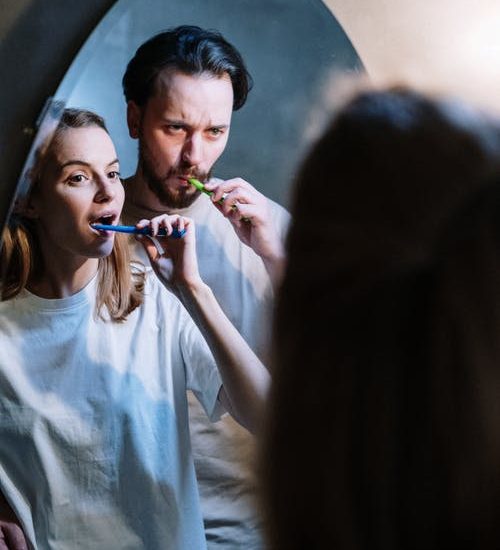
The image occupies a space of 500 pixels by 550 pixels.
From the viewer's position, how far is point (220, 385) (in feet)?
3.09

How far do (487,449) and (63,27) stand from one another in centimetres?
78

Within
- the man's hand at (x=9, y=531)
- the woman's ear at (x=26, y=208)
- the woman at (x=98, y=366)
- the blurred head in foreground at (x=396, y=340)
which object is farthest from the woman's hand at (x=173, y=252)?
the blurred head in foreground at (x=396, y=340)

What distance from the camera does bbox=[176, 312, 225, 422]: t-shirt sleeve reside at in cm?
94

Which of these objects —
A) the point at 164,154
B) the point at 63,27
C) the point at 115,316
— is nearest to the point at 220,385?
the point at 115,316

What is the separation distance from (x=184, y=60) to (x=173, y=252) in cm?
21

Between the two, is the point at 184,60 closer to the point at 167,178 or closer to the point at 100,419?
the point at 167,178

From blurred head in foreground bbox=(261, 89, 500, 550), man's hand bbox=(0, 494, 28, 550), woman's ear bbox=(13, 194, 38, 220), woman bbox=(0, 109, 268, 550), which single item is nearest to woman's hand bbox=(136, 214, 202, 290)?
woman bbox=(0, 109, 268, 550)

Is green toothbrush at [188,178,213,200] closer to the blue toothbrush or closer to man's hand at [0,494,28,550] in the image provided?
the blue toothbrush

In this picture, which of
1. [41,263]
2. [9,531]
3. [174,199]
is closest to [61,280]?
[41,263]

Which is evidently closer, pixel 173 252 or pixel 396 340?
pixel 396 340

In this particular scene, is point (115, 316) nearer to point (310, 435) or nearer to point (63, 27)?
point (63, 27)

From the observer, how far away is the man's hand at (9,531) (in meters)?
0.91

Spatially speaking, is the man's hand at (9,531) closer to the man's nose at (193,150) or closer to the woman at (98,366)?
the woman at (98,366)

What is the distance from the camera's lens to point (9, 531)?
2.99 feet
